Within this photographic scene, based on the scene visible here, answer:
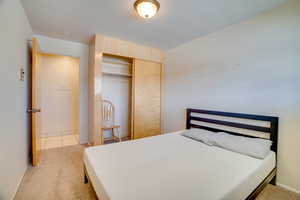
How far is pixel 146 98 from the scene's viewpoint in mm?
3422

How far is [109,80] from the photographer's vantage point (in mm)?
3479

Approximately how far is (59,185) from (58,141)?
2.11 meters

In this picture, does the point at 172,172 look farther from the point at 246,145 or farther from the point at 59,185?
the point at 59,185

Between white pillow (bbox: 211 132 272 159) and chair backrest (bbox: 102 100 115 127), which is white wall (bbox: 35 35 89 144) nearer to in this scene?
chair backrest (bbox: 102 100 115 127)

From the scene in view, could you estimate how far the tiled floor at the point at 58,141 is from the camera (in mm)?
3166

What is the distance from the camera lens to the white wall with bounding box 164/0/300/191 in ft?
5.48

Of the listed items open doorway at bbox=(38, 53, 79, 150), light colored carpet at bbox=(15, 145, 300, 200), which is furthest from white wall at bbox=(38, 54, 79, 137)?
light colored carpet at bbox=(15, 145, 300, 200)

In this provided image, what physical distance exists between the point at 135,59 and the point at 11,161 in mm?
2719

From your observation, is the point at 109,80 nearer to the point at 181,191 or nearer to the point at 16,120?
the point at 16,120

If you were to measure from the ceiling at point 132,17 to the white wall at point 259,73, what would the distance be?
213 millimetres

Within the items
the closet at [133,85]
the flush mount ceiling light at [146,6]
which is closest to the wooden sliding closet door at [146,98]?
the closet at [133,85]

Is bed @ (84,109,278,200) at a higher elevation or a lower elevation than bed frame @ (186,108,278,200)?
lower

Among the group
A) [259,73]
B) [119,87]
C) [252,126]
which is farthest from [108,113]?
[259,73]

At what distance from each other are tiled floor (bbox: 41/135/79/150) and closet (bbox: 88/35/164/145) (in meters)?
0.74
